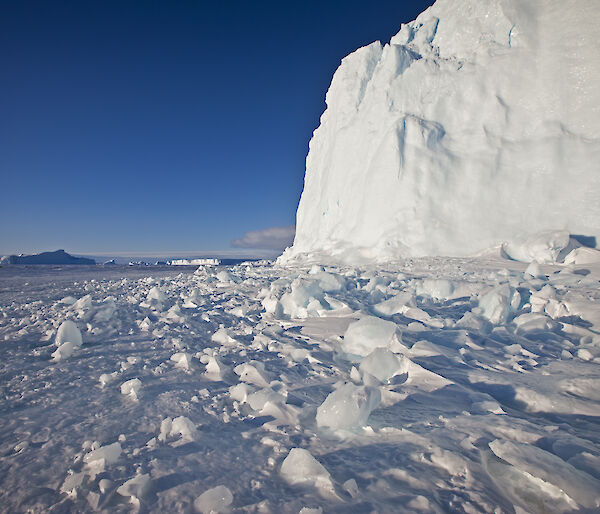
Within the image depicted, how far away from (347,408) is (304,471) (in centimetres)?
46

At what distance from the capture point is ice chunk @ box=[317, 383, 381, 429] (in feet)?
6.12

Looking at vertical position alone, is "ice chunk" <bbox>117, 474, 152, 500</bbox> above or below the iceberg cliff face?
below

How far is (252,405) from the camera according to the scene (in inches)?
86.9

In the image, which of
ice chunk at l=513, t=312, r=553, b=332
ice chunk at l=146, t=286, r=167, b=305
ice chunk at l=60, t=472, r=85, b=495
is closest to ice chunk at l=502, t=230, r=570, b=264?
ice chunk at l=513, t=312, r=553, b=332

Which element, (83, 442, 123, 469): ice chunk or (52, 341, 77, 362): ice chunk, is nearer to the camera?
(83, 442, 123, 469): ice chunk

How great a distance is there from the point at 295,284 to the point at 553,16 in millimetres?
15603

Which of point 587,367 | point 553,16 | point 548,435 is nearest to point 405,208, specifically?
point 553,16

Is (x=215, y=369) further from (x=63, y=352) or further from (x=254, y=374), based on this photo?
(x=63, y=352)

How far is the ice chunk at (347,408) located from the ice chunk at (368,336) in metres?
1.28

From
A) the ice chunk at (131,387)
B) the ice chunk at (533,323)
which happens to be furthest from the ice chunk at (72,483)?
the ice chunk at (533,323)

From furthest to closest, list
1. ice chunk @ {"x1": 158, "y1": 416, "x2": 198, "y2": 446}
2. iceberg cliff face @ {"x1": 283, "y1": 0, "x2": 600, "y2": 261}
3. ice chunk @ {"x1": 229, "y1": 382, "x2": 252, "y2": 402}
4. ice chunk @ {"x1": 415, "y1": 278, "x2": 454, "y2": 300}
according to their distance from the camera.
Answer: iceberg cliff face @ {"x1": 283, "y1": 0, "x2": 600, "y2": 261} → ice chunk @ {"x1": 415, "y1": 278, "x2": 454, "y2": 300} → ice chunk @ {"x1": 229, "y1": 382, "x2": 252, "y2": 402} → ice chunk @ {"x1": 158, "y1": 416, "x2": 198, "y2": 446}

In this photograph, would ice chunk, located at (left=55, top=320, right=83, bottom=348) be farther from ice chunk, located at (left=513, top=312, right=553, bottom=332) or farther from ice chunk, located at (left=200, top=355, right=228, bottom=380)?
ice chunk, located at (left=513, top=312, right=553, bottom=332)

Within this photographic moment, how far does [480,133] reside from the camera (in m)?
13.3

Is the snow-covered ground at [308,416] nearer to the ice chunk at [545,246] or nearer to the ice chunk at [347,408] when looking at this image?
the ice chunk at [347,408]
